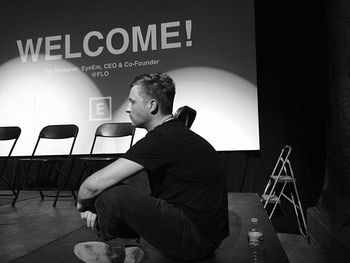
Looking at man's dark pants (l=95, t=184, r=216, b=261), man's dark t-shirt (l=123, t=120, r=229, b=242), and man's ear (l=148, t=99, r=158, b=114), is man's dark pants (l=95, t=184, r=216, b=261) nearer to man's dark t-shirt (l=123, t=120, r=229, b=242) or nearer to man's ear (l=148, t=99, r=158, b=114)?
man's dark t-shirt (l=123, t=120, r=229, b=242)

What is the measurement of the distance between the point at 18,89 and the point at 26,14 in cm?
101

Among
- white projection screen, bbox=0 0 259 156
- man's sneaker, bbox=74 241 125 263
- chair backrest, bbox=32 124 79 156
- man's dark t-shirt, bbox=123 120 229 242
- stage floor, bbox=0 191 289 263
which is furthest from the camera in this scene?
chair backrest, bbox=32 124 79 156

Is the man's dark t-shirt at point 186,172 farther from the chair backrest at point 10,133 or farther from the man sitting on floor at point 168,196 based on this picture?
the chair backrest at point 10,133

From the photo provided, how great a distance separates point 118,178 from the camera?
56.7 inches

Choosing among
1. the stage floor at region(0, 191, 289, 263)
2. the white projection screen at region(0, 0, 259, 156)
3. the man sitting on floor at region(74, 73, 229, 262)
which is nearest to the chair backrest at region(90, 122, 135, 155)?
the white projection screen at region(0, 0, 259, 156)

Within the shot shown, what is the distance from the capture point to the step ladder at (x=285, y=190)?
3254mm

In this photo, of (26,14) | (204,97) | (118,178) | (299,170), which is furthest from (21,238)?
(26,14)

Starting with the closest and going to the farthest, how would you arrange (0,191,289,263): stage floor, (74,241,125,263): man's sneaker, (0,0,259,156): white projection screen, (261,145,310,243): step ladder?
(74,241,125,263): man's sneaker, (0,191,289,263): stage floor, (261,145,310,243): step ladder, (0,0,259,156): white projection screen

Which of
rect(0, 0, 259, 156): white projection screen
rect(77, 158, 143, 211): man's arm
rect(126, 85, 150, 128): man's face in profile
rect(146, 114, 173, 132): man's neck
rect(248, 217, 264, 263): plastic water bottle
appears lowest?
rect(248, 217, 264, 263): plastic water bottle

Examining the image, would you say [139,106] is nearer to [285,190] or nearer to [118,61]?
[285,190]

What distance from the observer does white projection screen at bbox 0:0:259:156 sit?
3.83m

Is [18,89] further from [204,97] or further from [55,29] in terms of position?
[204,97]

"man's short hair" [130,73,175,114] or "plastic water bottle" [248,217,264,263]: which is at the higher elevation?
"man's short hair" [130,73,175,114]

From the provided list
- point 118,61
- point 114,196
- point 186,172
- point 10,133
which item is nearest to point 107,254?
point 114,196
